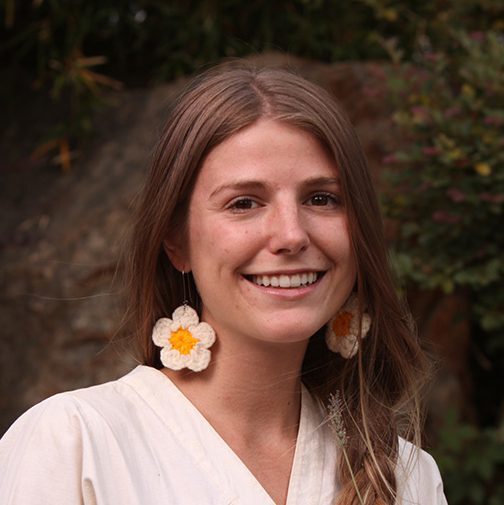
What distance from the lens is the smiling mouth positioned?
5.84 ft

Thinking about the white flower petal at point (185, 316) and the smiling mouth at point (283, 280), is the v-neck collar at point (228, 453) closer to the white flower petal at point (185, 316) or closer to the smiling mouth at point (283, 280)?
the white flower petal at point (185, 316)

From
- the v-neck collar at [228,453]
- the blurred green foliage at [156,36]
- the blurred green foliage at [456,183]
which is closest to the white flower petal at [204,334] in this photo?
the v-neck collar at [228,453]

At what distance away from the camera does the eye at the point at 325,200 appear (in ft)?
6.00

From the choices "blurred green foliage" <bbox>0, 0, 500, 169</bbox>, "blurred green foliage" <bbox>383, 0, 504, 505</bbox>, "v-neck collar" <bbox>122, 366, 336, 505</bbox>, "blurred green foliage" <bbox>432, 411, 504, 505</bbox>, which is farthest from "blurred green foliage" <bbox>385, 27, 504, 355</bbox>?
"v-neck collar" <bbox>122, 366, 336, 505</bbox>

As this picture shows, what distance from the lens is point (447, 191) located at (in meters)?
3.14

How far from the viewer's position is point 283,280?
1780 mm

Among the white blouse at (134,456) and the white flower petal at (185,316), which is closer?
the white blouse at (134,456)

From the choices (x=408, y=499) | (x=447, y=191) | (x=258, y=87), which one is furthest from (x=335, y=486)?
(x=447, y=191)

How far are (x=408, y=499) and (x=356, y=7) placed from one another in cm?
263

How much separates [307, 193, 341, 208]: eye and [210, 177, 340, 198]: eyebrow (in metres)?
0.02

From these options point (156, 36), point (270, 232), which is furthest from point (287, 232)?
point (156, 36)

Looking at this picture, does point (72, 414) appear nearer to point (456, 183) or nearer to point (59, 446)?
point (59, 446)

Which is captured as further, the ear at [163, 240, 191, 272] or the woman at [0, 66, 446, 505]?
the ear at [163, 240, 191, 272]

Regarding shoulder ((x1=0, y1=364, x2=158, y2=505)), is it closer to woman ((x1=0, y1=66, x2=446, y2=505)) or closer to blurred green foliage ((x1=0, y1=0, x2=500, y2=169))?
woman ((x1=0, y1=66, x2=446, y2=505))
